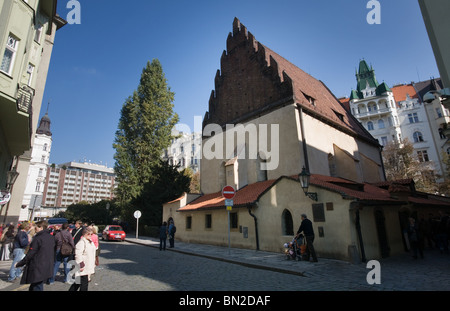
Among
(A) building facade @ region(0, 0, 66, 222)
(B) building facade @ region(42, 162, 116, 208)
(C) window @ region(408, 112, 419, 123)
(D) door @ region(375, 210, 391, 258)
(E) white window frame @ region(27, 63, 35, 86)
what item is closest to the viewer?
(A) building facade @ region(0, 0, 66, 222)

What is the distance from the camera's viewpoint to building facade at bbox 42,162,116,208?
11869 centimetres

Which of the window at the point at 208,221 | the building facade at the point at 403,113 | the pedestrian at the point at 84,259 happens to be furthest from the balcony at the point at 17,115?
the building facade at the point at 403,113

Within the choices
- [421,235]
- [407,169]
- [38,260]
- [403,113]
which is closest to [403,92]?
[403,113]

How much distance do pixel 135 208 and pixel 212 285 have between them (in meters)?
23.5

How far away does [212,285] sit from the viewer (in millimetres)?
6594

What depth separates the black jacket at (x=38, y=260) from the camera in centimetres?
470

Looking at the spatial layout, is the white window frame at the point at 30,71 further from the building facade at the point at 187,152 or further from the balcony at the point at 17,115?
the building facade at the point at 187,152

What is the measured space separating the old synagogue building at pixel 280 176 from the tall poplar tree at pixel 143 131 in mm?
8651

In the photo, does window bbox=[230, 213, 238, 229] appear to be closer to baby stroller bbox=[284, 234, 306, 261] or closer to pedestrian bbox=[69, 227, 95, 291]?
baby stroller bbox=[284, 234, 306, 261]

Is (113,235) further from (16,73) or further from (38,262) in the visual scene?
(38,262)

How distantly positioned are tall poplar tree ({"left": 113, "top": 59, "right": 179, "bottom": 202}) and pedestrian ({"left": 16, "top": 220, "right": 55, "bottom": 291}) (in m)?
23.5

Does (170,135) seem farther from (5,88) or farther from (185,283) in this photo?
(185,283)

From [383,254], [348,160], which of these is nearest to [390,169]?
[348,160]

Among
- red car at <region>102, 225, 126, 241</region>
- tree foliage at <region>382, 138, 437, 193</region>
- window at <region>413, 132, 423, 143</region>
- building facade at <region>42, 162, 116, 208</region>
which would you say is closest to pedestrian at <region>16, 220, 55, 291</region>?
red car at <region>102, 225, 126, 241</region>
